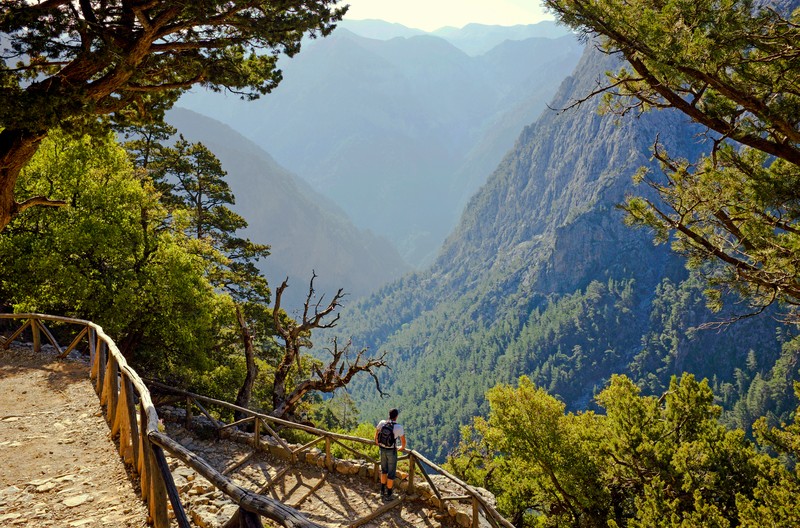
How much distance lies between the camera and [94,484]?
6.58 metres

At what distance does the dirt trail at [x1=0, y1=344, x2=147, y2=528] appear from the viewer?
19.4ft

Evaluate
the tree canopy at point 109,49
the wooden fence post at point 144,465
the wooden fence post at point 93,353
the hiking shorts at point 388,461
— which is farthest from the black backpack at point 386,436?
the tree canopy at point 109,49

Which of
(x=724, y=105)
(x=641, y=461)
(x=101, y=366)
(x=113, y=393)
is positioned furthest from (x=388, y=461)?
(x=641, y=461)

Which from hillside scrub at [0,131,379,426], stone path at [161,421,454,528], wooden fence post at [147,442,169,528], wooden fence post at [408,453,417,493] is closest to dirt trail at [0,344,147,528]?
wooden fence post at [147,442,169,528]

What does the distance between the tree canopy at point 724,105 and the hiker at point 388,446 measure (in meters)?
7.31

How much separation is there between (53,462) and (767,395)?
142 meters

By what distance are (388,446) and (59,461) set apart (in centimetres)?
606

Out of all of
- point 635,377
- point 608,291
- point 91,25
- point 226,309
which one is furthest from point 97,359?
point 608,291

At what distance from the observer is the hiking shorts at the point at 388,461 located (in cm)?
1052

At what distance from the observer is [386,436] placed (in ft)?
34.4

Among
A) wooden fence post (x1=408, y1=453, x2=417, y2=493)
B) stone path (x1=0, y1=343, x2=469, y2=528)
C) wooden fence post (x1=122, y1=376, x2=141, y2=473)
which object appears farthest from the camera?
wooden fence post (x1=408, y1=453, x2=417, y2=493)

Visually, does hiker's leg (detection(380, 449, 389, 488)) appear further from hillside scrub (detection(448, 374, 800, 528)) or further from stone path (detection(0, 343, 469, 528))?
hillside scrub (detection(448, 374, 800, 528))

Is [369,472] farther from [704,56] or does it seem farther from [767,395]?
[767,395]

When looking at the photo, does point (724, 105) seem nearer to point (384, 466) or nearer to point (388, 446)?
point (388, 446)
